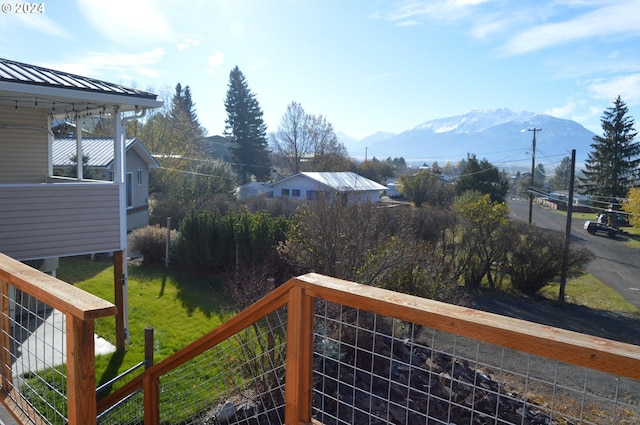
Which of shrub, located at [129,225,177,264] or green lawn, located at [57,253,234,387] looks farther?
shrub, located at [129,225,177,264]

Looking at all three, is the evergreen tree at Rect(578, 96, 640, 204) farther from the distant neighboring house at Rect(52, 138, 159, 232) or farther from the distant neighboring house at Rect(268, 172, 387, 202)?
the distant neighboring house at Rect(52, 138, 159, 232)

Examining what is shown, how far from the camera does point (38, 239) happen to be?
7199 mm

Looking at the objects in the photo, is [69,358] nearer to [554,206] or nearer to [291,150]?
[291,150]

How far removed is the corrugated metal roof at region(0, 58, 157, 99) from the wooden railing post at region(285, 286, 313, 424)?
611 cm

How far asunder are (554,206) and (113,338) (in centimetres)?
5961

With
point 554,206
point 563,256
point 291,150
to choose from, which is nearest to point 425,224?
point 563,256

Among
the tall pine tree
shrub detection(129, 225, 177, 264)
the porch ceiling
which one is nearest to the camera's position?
the porch ceiling

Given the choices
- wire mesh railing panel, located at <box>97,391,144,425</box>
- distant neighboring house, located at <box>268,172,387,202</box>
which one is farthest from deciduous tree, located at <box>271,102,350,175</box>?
wire mesh railing panel, located at <box>97,391,144,425</box>

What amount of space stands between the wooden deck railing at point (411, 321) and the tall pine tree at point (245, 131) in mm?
44462

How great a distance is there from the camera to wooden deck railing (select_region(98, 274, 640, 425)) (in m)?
1.19

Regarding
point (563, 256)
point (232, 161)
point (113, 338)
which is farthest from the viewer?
point (232, 161)

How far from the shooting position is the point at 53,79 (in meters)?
6.79

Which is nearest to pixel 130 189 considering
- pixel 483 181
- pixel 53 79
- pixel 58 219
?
pixel 58 219

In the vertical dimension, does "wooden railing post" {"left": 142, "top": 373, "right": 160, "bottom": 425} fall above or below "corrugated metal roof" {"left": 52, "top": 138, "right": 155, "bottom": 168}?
below
